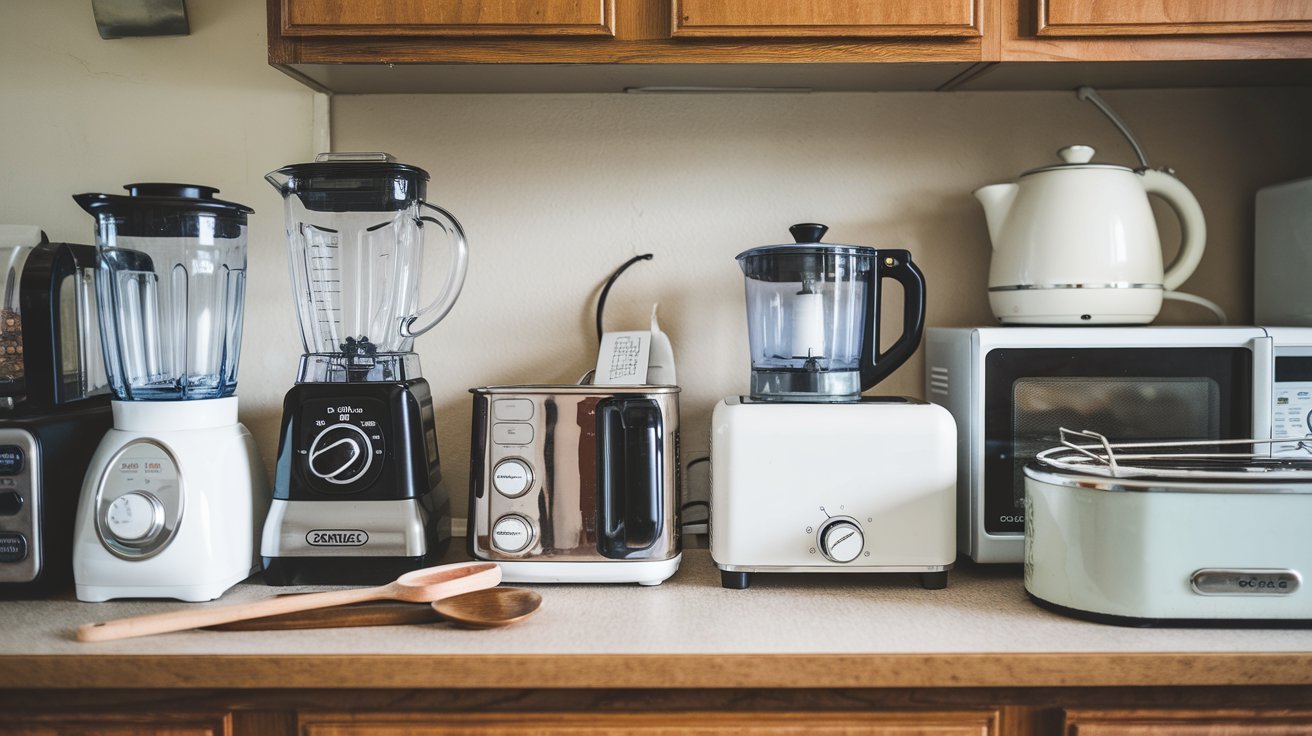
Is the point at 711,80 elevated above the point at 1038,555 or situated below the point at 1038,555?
above

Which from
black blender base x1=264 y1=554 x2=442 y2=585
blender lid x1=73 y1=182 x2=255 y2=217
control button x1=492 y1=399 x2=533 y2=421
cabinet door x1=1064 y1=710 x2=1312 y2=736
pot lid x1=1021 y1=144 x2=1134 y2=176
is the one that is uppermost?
pot lid x1=1021 y1=144 x2=1134 y2=176

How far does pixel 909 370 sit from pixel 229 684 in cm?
101

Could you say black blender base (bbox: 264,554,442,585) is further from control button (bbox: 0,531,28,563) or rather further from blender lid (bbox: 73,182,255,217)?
blender lid (bbox: 73,182,255,217)

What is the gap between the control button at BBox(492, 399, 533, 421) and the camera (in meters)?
1.02

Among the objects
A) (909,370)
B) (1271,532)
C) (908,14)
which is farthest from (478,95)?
(1271,532)

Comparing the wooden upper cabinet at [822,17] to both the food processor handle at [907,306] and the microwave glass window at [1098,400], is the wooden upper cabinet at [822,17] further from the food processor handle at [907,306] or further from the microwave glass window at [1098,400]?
the microwave glass window at [1098,400]

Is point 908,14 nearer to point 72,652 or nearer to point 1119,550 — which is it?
point 1119,550

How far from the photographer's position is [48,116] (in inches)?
51.4

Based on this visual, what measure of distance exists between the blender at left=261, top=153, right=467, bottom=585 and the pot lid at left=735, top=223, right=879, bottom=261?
41 centimetres

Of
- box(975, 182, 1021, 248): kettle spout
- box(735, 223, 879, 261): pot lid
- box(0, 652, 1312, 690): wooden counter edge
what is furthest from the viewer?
box(975, 182, 1021, 248): kettle spout

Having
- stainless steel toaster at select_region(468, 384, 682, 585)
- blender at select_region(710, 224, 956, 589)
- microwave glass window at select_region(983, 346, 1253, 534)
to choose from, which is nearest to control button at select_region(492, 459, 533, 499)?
stainless steel toaster at select_region(468, 384, 682, 585)

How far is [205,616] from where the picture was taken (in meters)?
0.85

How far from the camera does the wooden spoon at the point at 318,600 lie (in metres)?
0.83

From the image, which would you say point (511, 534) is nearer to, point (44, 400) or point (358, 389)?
point (358, 389)
